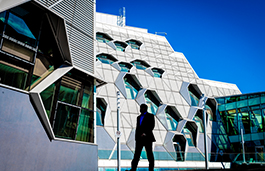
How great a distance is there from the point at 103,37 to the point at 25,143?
21712 mm

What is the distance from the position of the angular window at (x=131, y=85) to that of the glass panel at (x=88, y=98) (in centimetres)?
1124

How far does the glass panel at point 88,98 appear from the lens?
40.8 ft

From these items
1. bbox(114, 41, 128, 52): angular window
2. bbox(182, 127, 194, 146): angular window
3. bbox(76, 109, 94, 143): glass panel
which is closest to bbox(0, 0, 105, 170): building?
bbox(76, 109, 94, 143): glass panel

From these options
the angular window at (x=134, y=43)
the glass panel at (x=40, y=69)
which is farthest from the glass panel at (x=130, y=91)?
the glass panel at (x=40, y=69)

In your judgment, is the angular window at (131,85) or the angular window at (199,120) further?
the angular window at (199,120)

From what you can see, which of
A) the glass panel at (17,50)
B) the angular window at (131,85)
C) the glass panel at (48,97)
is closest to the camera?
the glass panel at (17,50)

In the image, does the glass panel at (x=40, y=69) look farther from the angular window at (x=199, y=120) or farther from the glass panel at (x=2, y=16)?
the angular window at (x=199, y=120)

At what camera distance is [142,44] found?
31.9 metres

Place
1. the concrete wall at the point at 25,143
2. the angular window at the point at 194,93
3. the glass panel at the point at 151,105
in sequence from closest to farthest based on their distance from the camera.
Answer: the concrete wall at the point at 25,143
the glass panel at the point at 151,105
the angular window at the point at 194,93

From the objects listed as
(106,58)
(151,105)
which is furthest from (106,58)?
(151,105)

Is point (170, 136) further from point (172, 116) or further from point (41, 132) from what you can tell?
point (41, 132)

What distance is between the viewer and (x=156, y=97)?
25328mm

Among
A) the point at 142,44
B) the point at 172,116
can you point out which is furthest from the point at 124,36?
the point at 172,116

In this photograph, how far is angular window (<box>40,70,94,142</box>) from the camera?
10.5m
